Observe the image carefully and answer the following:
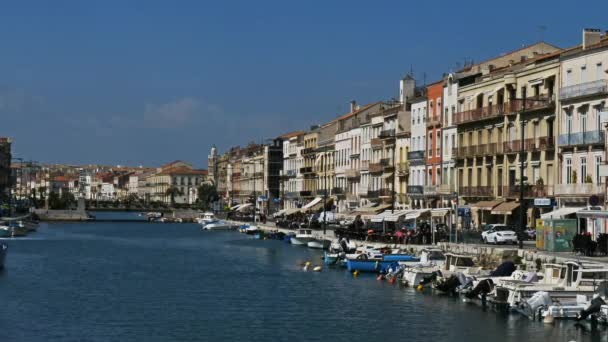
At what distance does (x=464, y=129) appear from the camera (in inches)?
3361

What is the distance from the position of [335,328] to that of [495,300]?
25.0 feet

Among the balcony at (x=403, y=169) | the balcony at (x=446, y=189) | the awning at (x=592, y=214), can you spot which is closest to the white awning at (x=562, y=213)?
the awning at (x=592, y=214)

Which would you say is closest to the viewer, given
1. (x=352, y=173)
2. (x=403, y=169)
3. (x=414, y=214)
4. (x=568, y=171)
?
(x=568, y=171)

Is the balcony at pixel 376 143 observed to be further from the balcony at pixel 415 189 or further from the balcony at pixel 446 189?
the balcony at pixel 446 189

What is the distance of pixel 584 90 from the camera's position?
216 ft

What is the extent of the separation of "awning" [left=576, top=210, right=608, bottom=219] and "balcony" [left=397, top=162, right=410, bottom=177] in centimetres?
4206

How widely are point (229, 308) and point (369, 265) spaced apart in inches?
716

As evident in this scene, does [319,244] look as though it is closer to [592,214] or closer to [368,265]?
[368,265]

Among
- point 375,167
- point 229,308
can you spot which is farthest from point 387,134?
point 229,308

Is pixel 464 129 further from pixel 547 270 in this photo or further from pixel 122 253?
pixel 547 270

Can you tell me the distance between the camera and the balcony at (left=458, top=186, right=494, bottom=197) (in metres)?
79.2

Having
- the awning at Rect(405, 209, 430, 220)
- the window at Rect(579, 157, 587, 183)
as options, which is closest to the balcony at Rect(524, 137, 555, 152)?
the window at Rect(579, 157, 587, 183)

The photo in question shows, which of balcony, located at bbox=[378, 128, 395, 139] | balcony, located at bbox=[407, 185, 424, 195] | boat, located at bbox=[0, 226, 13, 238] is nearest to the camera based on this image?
balcony, located at bbox=[407, 185, 424, 195]

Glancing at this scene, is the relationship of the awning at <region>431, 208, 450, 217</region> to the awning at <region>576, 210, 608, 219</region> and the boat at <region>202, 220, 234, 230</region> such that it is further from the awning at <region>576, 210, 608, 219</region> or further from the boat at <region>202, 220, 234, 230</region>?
the boat at <region>202, 220, 234, 230</region>
